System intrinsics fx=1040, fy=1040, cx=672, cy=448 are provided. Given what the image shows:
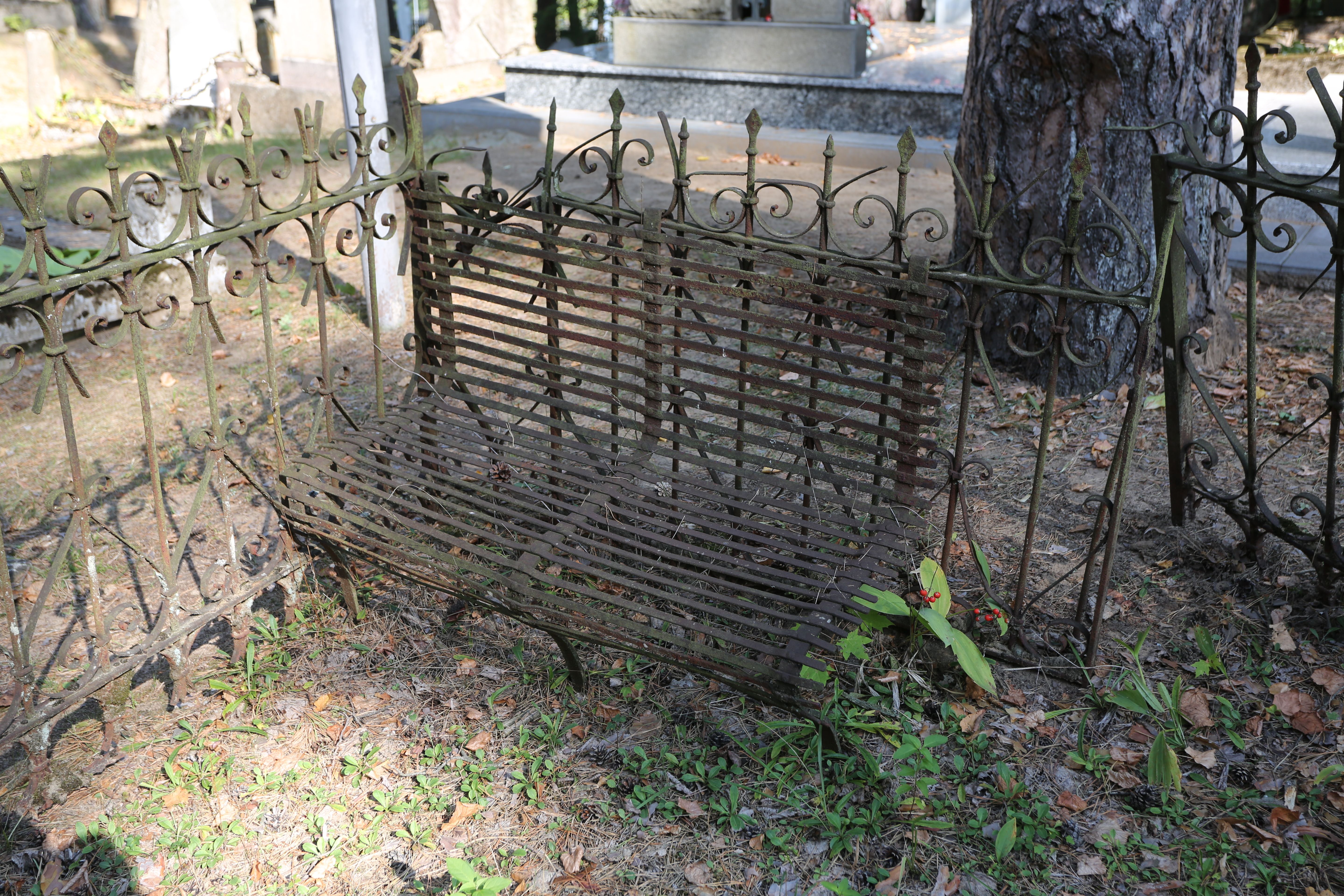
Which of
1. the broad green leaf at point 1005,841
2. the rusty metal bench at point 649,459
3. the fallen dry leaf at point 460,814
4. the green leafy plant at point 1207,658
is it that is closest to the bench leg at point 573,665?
the rusty metal bench at point 649,459

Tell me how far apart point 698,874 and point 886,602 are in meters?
0.86

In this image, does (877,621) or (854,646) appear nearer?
(854,646)

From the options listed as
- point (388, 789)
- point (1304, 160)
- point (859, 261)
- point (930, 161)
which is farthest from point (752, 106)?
point (388, 789)

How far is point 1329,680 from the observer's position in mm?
2795

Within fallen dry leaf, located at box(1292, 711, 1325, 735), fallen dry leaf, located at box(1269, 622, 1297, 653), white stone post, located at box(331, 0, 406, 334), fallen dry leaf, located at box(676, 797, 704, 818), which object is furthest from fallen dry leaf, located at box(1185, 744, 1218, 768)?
white stone post, located at box(331, 0, 406, 334)

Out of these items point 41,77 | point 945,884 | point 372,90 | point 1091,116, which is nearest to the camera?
point 945,884

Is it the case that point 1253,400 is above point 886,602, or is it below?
above

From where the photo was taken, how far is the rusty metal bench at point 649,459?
266 cm

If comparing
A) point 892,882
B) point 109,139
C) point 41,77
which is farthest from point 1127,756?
point 41,77

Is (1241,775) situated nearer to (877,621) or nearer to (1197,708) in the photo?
(1197,708)

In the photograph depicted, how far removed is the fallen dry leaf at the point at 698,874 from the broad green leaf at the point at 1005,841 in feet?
2.16

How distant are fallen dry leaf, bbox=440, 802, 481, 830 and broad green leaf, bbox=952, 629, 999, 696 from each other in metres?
1.30

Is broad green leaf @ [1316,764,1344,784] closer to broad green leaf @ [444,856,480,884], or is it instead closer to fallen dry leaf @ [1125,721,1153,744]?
fallen dry leaf @ [1125,721,1153,744]

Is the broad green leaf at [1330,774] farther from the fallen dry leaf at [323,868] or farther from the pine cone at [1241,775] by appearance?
the fallen dry leaf at [323,868]
